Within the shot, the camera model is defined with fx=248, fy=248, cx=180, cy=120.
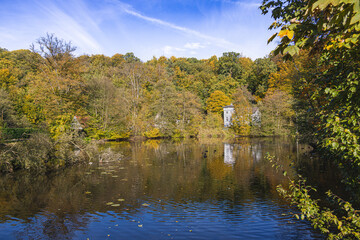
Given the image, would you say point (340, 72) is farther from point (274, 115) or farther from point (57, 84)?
point (274, 115)

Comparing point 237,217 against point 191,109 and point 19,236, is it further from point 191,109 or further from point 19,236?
point 191,109

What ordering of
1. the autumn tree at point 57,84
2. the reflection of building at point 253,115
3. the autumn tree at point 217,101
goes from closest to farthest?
the autumn tree at point 57,84 < the reflection of building at point 253,115 < the autumn tree at point 217,101

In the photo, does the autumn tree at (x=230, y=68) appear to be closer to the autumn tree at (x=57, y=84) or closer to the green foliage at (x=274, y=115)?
the green foliage at (x=274, y=115)

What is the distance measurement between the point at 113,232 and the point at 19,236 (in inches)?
117

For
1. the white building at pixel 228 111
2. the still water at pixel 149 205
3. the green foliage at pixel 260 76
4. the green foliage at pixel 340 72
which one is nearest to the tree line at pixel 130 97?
the green foliage at pixel 260 76

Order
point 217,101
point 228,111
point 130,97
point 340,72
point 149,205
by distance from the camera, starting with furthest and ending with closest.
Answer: point 217,101 < point 228,111 < point 130,97 < point 149,205 < point 340,72

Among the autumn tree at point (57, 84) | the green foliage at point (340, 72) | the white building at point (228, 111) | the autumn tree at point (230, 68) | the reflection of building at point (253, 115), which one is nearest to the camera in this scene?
the green foliage at point (340, 72)

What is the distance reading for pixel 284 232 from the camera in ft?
27.0

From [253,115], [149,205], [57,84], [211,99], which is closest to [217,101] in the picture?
[211,99]

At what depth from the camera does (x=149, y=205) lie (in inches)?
433

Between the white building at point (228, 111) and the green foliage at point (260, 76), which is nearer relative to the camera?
the white building at point (228, 111)

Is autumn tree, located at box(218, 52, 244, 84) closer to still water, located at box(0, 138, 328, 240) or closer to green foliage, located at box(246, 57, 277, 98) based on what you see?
green foliage, located at box(246, 57, 277, 98)

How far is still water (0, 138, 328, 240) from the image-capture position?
8.37 metres

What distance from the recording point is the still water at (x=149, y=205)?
27.5 feet
